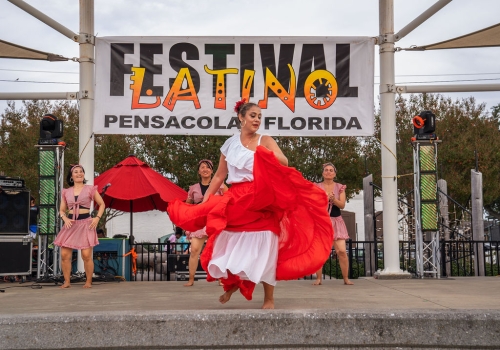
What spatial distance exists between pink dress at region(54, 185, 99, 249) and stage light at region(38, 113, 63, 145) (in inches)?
61.1

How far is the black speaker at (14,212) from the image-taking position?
11688 mm

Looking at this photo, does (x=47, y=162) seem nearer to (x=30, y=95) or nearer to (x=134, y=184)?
(x=30, y=95)

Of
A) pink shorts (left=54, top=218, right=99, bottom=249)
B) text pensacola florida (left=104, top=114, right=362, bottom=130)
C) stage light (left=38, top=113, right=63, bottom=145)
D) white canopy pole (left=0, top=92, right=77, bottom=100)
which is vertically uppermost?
white canopy pole (left=0, top=92, right=77, bottom=100)

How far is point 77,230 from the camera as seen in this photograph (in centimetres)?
987

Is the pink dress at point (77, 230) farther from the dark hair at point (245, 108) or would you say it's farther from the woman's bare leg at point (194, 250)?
the dark hair at point (245, 108)

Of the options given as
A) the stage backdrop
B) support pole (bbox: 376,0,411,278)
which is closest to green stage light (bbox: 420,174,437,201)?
support pole (bbox: 376,0,411,278)

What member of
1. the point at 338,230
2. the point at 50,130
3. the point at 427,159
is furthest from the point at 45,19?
the point at 427,159

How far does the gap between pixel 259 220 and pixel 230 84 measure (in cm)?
587

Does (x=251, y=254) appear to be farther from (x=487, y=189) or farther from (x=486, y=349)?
(x=487, y=189)

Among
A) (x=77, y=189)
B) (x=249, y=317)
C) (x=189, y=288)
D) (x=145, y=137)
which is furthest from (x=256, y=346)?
(x=145, y=137)

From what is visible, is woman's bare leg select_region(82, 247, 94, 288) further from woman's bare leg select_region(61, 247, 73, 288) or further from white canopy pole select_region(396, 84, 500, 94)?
white canopy pole select_region(396, 84, 500, 94)

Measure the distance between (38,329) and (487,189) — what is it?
29880mm

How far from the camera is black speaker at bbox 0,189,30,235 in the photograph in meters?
11.7

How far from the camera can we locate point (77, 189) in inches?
392
